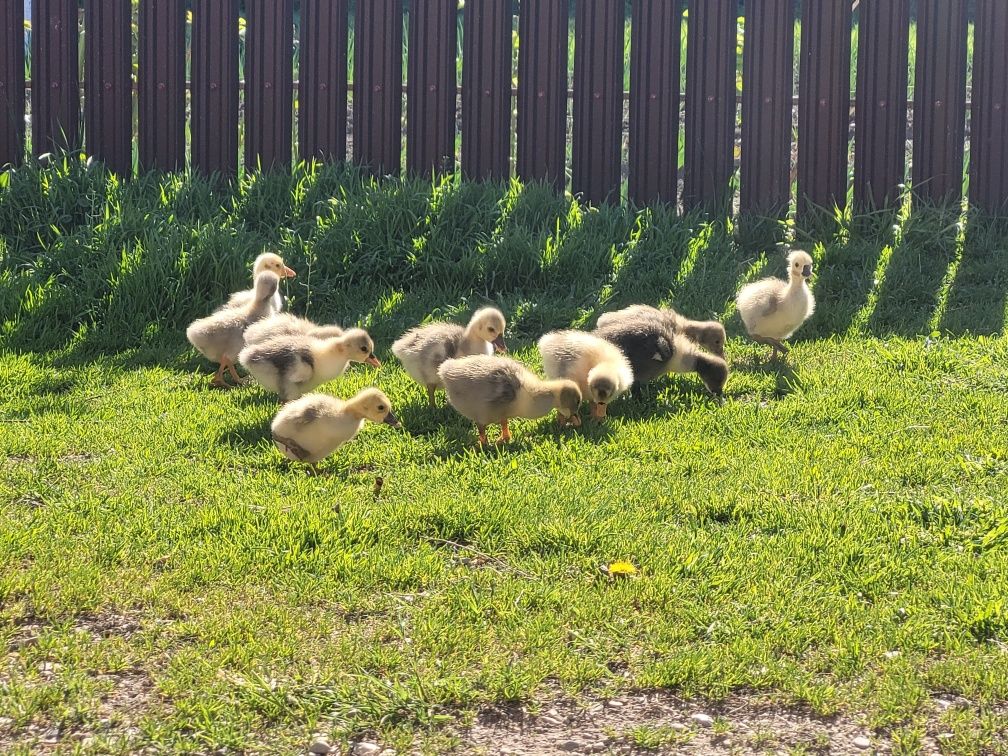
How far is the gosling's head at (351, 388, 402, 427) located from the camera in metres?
6.27

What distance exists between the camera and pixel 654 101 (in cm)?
1084

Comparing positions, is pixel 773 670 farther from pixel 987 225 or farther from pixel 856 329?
pixel 987 225

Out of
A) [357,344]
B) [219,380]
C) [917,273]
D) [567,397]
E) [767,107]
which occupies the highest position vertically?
[767,107]

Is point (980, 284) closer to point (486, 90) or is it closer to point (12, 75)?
point (486, 90)

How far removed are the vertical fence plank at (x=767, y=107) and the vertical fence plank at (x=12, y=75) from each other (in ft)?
20.6

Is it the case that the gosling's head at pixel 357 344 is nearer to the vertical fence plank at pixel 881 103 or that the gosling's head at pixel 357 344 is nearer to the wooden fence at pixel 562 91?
the wooden fence at pixel 562 91

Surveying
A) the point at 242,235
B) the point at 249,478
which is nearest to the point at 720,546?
the point at 249,478

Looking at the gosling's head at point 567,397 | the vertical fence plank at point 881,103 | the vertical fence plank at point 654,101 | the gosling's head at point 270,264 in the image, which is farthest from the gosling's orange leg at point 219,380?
the vertical fence plank at point 881,103

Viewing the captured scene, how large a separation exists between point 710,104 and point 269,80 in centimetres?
383

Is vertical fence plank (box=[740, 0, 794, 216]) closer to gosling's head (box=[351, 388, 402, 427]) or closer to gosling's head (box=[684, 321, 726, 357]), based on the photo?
gosling's head (box=[684, 321, 726, 357])

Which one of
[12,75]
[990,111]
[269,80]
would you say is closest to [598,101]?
[269,80]

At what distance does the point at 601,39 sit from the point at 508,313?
3.08m

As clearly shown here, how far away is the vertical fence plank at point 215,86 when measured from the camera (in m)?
10.8

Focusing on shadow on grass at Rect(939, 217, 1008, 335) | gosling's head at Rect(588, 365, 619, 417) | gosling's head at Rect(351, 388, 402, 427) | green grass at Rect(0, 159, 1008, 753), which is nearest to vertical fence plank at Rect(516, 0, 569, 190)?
green grass at Rect(0, 159, 1008, 753)
